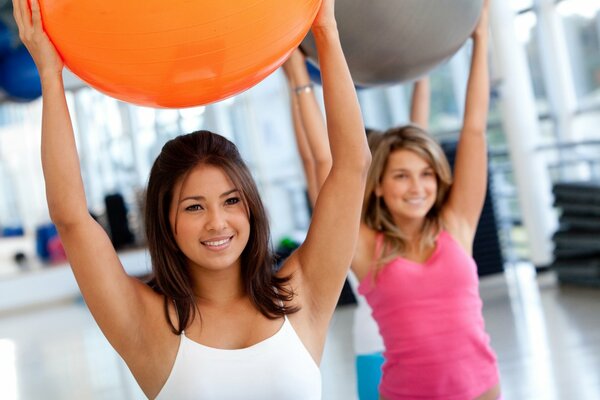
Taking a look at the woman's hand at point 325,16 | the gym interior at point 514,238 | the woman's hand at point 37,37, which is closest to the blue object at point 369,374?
the gym interior at point 514,238

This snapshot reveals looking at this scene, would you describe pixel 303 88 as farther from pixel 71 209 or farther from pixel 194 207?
pixel 71 209

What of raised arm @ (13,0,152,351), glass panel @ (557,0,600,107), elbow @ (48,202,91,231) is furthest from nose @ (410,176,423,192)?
glass panel @ (557,0,600,107)

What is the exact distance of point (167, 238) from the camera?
138cm

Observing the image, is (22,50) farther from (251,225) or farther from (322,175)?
(251,225)

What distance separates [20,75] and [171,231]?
279 centimetres

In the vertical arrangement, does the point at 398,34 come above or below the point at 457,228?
above

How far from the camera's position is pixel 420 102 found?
2.40 meters

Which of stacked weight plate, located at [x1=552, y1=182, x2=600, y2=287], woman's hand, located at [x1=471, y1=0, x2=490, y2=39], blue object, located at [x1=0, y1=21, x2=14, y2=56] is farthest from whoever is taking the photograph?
stacked weight plate, located at [x1=552, y1=182, x2=600, y2=287]

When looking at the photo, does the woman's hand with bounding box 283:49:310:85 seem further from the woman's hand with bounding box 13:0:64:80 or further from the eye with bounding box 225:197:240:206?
the woman's hand with bounding box 13:0:64:80

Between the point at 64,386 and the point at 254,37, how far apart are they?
14.9 feet

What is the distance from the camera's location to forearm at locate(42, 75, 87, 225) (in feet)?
3.91

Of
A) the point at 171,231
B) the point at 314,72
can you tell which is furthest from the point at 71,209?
the point at 314,72

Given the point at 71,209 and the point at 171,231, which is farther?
the point at 171,231

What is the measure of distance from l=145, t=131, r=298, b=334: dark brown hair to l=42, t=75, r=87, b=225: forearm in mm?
182
